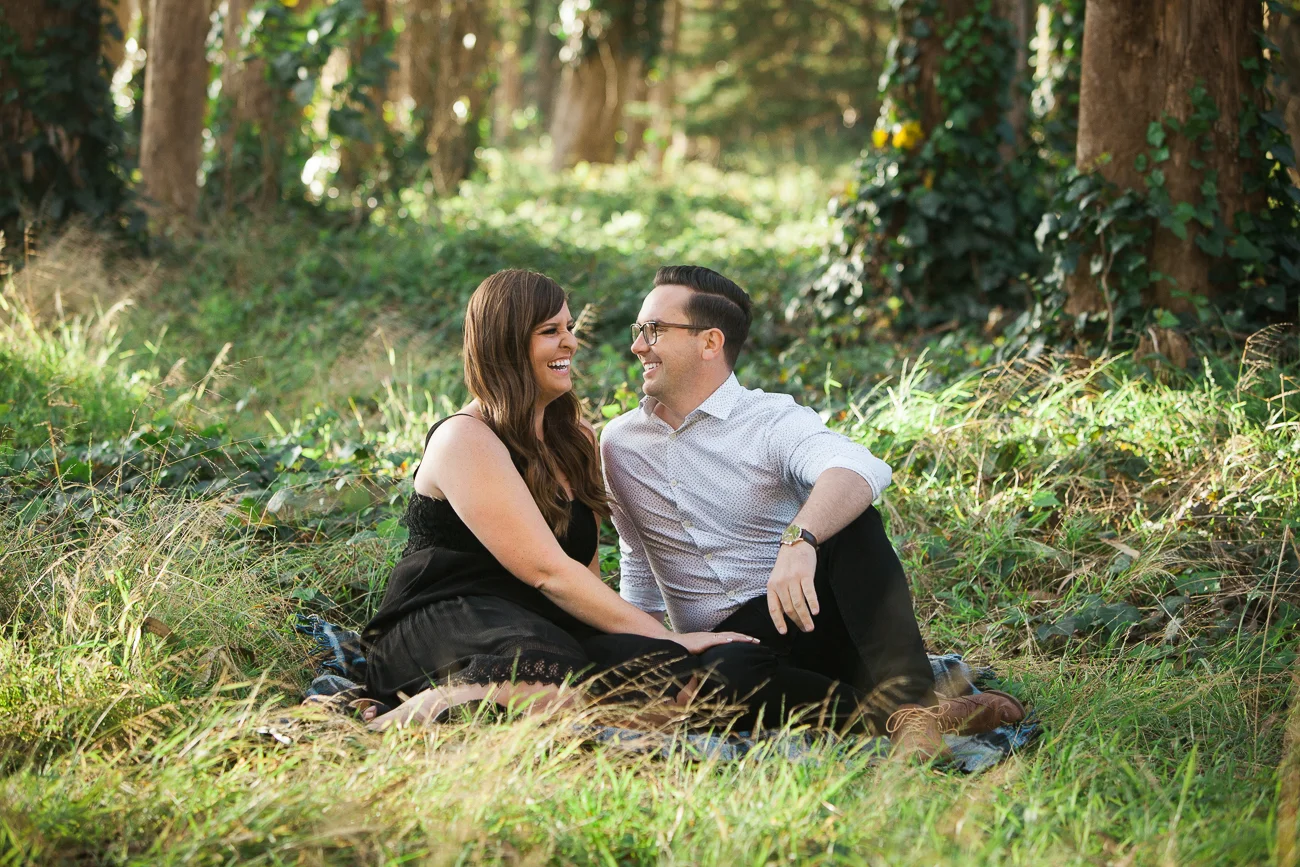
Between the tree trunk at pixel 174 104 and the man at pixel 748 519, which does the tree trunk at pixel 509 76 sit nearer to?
the tree trunk at pixel 174 104

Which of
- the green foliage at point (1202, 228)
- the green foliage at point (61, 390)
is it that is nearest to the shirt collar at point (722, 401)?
the green foliage at point (61, 390)

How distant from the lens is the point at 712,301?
3.69 meters

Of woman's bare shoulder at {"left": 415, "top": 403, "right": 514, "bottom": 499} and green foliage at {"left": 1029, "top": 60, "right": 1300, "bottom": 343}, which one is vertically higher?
green foliage at {"left": 1029, "top": 60, "right": 1300, "bottom": 343}

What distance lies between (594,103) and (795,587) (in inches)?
639

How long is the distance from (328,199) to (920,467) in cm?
745

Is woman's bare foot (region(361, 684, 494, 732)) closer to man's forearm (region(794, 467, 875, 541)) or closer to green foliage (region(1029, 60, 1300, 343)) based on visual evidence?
man's forearm (region(794, 467, 875, 541))

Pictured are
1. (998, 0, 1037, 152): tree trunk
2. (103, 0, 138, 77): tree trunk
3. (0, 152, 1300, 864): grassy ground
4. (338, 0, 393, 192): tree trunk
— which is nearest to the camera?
(0, 152, 1300, 864): grassy ground

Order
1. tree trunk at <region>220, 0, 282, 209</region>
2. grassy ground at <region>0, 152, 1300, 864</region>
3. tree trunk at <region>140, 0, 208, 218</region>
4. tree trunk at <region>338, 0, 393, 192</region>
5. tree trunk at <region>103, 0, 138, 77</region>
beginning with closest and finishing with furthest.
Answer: grassy ground at <region>0, 152, 1300, 864</region>
tree trunk at <region>103, 0, 138, 77</region>
tree trunk at <region>140, 0, 208, 218</region>
tree trunk at <region>220, 0, 282, 209</region>
tree trunk at <region>338, 0, 393, 192</region>

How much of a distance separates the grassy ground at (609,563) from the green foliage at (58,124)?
1.68ft

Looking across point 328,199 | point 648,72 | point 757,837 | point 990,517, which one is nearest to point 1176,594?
point 990,517

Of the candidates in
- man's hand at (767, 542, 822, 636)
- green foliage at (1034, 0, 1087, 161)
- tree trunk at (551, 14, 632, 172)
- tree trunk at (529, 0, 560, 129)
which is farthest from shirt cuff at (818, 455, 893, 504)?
tree trunk at (529, 0, 560, 129)

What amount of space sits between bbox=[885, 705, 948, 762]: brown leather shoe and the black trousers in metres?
0.04

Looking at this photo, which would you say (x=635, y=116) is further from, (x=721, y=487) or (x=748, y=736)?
(x=748, y=736)

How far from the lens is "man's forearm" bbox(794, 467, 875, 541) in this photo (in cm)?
327
